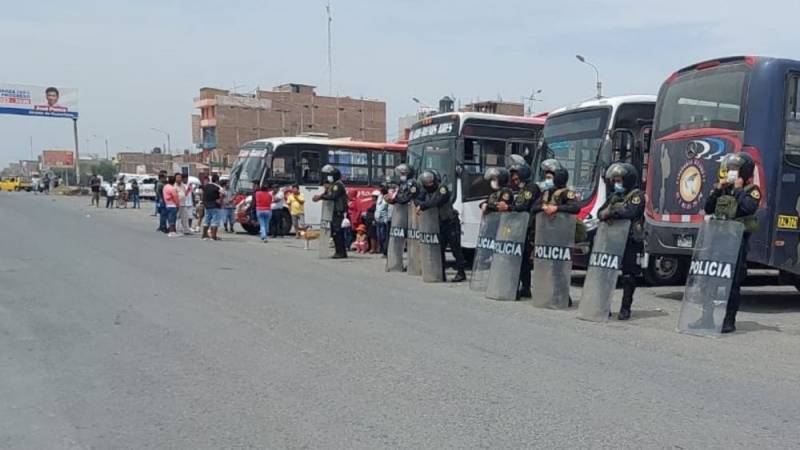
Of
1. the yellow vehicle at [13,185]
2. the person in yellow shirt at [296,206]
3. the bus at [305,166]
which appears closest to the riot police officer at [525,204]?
the person in yellow shirt at [296,206]

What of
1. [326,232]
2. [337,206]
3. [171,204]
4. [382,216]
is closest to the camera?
[337,206]

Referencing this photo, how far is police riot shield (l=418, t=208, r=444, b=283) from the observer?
1197cm

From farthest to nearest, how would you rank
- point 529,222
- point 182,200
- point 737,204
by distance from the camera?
point 182,200, point 529,222, point 737,204

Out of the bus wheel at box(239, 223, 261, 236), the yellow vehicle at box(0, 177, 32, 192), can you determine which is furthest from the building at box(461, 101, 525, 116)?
the yellow vehicle at box(0, 177, 32, 192)

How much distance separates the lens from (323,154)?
22.8 m

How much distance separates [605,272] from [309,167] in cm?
1524

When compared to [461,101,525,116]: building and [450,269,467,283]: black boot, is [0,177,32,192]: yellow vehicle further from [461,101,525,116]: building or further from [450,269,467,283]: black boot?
[450,269,467,283]: black boot

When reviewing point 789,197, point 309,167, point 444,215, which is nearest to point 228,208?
point 309,167

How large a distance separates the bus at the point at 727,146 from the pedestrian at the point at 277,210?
1320 cm

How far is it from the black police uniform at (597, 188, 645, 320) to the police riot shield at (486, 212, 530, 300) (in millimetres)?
1578

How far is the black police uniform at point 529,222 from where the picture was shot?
10102 millimetres

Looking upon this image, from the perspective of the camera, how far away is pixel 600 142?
12219mm

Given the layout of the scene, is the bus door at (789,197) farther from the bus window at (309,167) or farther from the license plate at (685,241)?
the bus window at (309,167)

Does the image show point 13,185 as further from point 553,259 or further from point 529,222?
point 553,259
